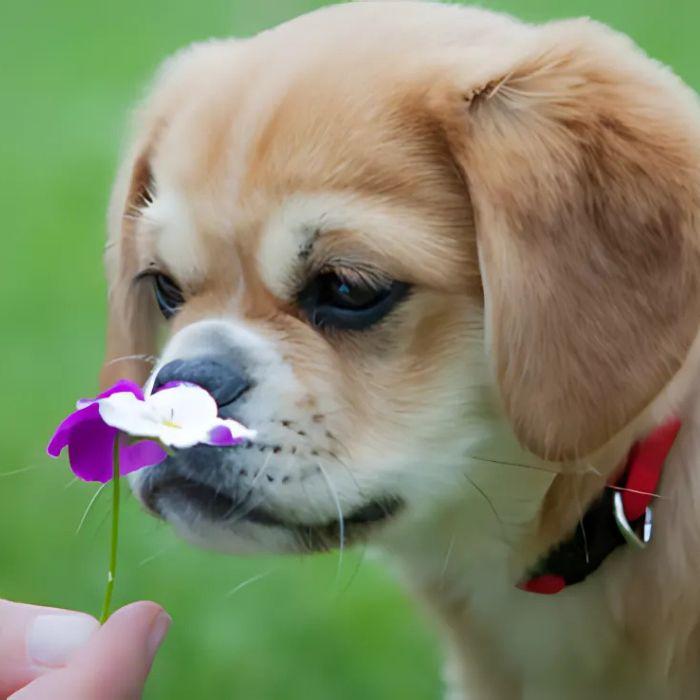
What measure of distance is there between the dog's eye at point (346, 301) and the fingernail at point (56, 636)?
44 centimetres

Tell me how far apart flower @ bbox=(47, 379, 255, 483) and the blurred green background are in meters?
0.77

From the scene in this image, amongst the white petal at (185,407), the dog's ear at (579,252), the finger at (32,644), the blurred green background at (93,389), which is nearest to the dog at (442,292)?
the dog's ear at (579,252)

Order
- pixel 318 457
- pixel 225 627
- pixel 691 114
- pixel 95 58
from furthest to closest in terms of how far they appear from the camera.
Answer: pixel 95 58
pixel 225 627
pixel 691 114
pixel 318 457

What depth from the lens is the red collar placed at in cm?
148

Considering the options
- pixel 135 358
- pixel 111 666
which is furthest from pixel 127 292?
pixel 111 666

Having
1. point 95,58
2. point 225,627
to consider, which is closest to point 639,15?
point 95,58

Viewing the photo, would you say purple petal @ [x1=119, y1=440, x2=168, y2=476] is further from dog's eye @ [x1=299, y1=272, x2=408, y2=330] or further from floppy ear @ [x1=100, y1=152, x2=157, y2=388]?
floppy ear @ [x1=100, y1=152, x2=157, y2=388]

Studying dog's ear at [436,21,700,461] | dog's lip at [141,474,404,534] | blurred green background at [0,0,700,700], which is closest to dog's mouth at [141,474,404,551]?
dog's lip at [141,474,404,534]

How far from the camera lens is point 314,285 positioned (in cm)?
141

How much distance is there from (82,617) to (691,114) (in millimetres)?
911

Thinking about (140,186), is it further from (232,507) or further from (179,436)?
(179,436)

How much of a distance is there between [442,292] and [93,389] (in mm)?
1758

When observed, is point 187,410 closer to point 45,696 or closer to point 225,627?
point 45,696

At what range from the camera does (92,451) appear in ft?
3.59
